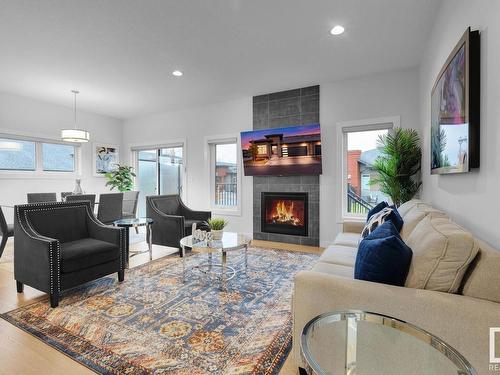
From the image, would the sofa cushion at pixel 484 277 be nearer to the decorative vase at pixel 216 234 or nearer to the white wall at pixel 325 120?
the decorative vase at pixel 216 234

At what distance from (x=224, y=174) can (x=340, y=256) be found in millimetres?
3620

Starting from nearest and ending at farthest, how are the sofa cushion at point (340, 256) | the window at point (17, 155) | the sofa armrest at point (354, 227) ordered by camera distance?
the sofa cushion at point (340, 256) → the sofa armrest at point (354, 227) → the window at point (17, 155)

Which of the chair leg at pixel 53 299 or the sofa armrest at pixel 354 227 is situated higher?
the sofa armrest at pixel 354 227

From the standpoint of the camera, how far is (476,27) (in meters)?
1.55

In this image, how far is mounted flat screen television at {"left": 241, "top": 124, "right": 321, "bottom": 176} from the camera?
4.37 metres

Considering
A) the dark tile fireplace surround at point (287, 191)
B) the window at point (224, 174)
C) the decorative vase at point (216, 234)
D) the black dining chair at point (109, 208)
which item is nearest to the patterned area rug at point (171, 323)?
the decorative vase at point (216, 234)

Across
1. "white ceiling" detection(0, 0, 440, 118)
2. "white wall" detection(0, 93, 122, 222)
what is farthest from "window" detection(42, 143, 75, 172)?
"white ceiling" detection(0, 0, 440, 118)

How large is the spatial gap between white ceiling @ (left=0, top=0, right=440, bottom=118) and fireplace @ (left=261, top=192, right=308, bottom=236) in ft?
6.32

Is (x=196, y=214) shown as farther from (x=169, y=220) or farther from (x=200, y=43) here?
(x=200, y=43)

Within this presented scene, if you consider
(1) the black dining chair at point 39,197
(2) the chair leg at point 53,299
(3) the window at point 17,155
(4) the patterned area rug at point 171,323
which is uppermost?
(3) the window at point 17,155

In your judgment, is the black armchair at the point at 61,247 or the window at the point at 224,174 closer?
the black armchair at the point at 61,247

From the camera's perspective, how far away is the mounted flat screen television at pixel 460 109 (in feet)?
4.91

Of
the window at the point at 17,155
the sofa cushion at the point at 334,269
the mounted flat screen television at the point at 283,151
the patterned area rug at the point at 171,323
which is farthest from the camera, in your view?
the window at the point at 17,155

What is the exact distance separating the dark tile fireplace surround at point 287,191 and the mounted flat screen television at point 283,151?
5.4 inches
